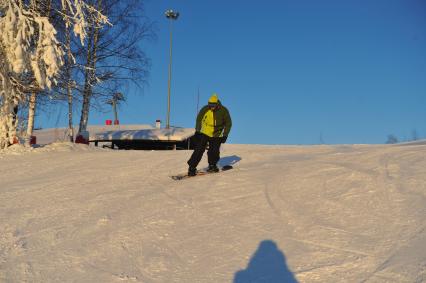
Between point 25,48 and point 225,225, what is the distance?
25.6 ft

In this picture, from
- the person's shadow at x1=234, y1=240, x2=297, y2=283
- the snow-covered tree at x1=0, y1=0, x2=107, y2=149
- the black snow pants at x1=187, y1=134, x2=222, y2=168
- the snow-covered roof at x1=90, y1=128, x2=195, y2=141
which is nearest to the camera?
the person's shadow at x1=234, y1=240, x2=297, y2=283

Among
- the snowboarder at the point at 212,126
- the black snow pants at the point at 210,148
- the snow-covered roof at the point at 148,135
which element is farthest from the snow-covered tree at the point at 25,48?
the snow-covered roof at the point at 148,135

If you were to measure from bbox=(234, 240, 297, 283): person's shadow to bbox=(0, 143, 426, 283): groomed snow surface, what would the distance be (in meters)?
0.01

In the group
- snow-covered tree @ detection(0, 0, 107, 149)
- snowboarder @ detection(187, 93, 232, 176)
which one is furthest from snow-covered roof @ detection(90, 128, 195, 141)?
snowboarder @ detection(187, 93, 232, 176)

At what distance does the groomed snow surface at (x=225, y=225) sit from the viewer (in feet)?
14.3

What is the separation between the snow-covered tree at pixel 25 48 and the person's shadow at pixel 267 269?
8.13 m

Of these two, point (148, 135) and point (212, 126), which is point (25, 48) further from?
point (148, 135)

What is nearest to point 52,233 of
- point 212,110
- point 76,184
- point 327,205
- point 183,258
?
point 183,258

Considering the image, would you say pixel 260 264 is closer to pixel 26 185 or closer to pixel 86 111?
pixel 26 185

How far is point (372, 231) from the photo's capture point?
5.13 meters

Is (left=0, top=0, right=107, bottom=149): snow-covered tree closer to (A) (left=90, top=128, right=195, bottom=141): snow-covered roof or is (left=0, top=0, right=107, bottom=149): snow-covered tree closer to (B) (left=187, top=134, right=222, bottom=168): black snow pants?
(B) (left=187, top=134, right=222, bottom=168): black snow pants

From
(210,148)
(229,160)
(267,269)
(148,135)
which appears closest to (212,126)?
(210,148)

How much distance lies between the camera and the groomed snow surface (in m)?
4.36

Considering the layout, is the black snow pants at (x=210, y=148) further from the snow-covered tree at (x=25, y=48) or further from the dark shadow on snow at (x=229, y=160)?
the snow-covered tree at (x=25, y=48)
